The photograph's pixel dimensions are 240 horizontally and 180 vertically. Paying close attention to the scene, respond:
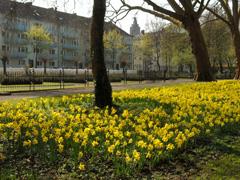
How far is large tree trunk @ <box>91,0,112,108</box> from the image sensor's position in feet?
39.3

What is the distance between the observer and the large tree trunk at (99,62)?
12.0 meters

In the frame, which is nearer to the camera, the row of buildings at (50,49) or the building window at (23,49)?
the row of buildings at (50,49)

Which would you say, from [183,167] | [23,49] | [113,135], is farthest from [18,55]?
[183,167]

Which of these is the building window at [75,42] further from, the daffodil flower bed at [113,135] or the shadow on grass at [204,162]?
the shadow on grass at [204,162]

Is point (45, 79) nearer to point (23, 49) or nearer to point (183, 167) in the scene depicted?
point (183, 167)

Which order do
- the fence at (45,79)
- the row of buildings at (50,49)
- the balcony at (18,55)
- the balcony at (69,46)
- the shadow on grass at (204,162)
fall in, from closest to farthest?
the shadow on grass at (204,162)
the fence at (45,79)
the row of buildings at (50,49)
the balcony at (18,55)
the balcony at (69,46)

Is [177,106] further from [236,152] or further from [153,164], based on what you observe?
[153,164]

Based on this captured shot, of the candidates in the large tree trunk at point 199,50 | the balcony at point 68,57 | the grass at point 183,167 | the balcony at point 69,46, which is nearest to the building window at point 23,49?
the balcony at point 69,46

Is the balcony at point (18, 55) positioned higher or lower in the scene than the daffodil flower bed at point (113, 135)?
higher

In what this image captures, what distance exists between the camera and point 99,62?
40.6ft

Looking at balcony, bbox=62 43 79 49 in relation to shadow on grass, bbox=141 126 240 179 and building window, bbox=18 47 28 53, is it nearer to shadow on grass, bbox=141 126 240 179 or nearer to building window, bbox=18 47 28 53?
building window, bbox=18 47 28 53

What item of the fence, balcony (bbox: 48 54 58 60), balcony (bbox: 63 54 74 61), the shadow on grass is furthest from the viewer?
balcony (bbox: 63 54 74 61)

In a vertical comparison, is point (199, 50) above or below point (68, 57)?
below

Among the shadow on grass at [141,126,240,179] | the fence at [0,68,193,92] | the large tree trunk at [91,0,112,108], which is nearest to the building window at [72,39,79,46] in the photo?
the fence at [0,68,193,92]
